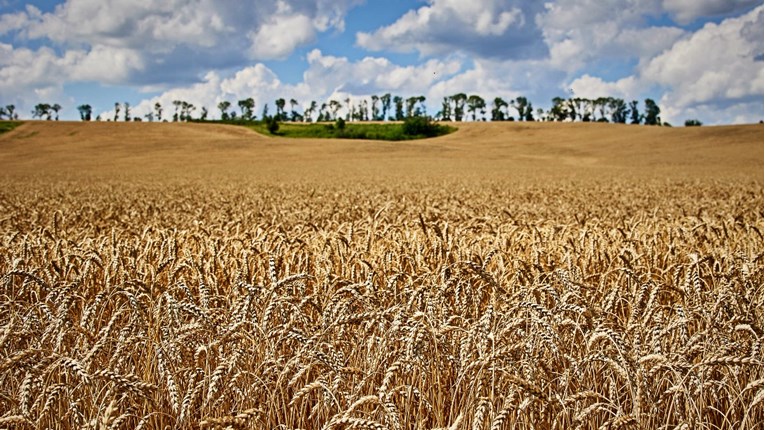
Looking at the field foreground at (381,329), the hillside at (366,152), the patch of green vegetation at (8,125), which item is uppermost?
the patch of green vegetation at (8,125)

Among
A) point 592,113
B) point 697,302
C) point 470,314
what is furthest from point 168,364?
point 592,113

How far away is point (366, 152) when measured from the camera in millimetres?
55594

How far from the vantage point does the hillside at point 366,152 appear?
40812 millimetres

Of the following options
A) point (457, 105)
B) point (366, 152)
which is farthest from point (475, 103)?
point (366, 152)

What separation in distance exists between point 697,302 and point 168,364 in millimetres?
3019

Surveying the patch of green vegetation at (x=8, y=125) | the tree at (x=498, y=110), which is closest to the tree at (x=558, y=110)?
the tree at (x=498, y=110)

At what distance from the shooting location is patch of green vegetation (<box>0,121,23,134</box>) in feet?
251

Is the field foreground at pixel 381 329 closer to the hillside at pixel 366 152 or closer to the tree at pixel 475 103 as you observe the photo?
the hillside at pixel 366 152

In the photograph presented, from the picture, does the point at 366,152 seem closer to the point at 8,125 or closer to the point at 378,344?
the point at 378,344

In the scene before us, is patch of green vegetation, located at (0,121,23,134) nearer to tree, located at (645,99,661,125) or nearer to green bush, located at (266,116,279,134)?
green bush, located at (266,116,279,134)

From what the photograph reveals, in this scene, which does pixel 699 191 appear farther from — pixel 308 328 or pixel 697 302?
pixel 308 328

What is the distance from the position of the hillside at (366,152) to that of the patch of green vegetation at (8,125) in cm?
179

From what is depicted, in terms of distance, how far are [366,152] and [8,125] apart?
56034 millimetres

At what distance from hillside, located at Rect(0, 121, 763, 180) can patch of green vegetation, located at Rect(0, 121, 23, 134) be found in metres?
1.79
